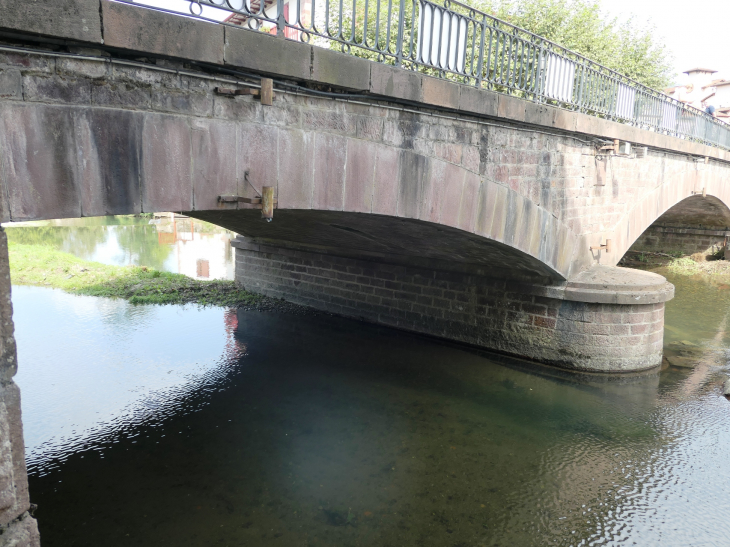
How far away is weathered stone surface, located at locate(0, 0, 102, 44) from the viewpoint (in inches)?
93.8

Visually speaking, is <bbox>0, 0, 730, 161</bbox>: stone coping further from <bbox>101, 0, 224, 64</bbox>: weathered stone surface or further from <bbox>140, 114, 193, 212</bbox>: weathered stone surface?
<bbox>140, 114, 193, 212</bbox>: weathered stone surface

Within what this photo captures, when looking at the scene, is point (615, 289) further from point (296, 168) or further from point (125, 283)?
point (125, 283)

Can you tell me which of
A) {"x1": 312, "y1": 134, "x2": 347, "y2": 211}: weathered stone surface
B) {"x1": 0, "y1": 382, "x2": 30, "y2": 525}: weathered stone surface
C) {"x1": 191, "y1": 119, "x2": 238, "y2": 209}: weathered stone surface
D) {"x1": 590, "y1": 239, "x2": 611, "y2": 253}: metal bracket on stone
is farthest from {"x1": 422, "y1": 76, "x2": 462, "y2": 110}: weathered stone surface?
{"x1": 590, "y1": 239, "x2": 611, "y2": 253}: metal bracket on stone

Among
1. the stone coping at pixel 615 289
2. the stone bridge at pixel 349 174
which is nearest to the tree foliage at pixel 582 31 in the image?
the stone bridge at pixel 349 174

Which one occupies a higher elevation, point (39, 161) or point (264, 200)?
point (39, 161)

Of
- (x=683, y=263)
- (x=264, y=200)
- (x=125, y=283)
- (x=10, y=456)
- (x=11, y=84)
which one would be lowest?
(x=125, y=283)

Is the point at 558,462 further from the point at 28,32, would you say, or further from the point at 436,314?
the point at 28,32

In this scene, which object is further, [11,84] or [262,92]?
[262,92]

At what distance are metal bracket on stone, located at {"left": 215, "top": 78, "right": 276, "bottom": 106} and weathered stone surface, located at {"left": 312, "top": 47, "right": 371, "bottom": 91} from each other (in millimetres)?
352

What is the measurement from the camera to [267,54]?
343 cm

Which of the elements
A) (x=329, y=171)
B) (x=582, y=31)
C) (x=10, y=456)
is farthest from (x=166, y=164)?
(x=582, y=31)

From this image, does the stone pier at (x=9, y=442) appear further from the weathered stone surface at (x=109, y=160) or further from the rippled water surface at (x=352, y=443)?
the rippled water surface at (x=352, y=443)

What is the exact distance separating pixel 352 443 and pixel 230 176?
2.83 meters

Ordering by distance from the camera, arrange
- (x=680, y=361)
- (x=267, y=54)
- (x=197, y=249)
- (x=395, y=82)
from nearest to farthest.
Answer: (x=267, y=54), (x=395, y=82), (x=680, y=361), (x=197, y=249)
